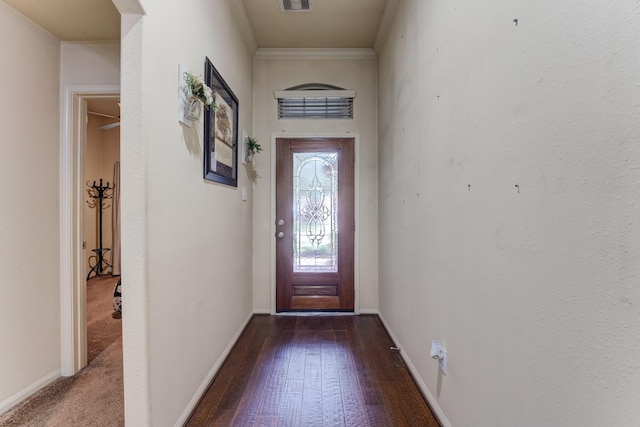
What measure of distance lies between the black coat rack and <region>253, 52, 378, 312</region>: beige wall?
3.45 metres

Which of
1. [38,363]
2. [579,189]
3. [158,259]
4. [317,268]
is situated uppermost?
[579,189]

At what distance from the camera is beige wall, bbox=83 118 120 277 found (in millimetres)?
4988

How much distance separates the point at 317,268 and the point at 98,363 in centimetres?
205

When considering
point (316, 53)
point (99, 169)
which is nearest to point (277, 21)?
point (316, 53)

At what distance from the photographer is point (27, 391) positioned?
1838 mm

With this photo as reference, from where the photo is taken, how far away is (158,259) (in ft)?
4.35

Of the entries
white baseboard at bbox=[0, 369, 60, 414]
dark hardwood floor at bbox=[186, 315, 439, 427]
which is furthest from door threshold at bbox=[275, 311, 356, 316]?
white baseboard at bbox=[0, 369, 60, 414]

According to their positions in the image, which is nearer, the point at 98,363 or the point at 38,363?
the point at 38,363

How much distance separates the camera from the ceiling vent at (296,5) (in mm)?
2514

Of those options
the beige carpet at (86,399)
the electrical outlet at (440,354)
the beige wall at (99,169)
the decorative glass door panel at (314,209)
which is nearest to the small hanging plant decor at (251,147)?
the decorative glass door panel at (314,209)

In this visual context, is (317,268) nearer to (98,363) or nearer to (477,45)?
(98,363)

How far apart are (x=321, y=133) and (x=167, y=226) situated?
7.43 feet

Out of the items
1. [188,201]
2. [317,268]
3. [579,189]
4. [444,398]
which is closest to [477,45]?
[579,189]

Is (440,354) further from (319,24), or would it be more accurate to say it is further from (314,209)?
(319,24)
